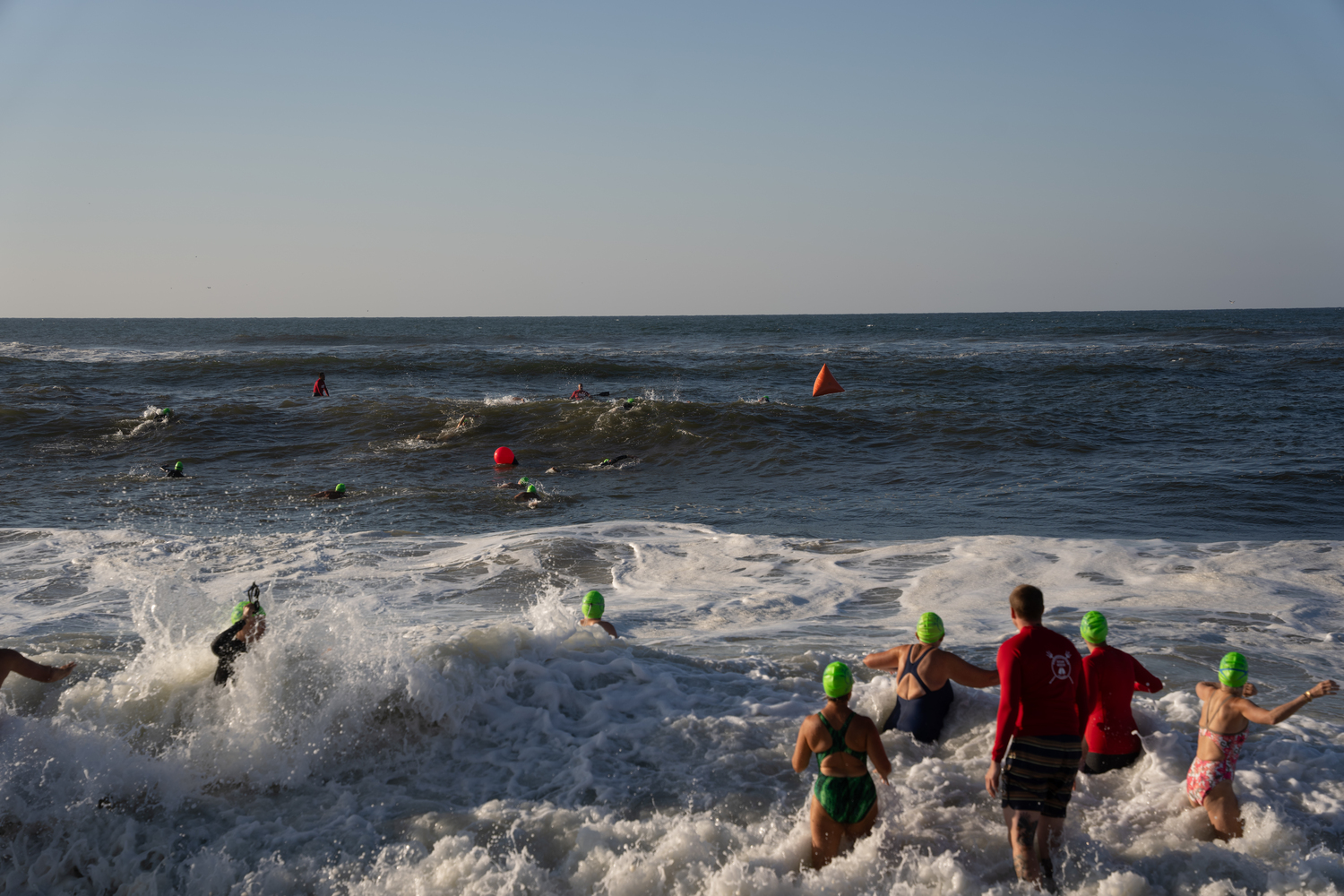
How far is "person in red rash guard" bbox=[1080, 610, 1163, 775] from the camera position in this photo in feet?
15.9

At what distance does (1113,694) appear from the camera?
4910mm

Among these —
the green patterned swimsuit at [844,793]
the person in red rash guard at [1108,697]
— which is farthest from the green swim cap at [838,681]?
the person in red rash guard at [1108,697]

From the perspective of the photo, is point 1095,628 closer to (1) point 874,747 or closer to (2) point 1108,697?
(2) point 1108,697

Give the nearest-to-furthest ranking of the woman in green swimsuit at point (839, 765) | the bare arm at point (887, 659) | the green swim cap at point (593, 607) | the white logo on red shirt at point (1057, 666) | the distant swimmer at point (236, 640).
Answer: the white logo on red shirt at point (1057, 666)
the woman in green swimsuit at point (839, 765)
the bare arm at point (887, 659)
the distant swimmer at point (236, 640)
the green swim cap at point (593, 607)

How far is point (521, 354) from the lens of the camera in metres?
47.8

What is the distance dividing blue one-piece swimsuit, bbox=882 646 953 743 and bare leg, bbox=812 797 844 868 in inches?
48.7

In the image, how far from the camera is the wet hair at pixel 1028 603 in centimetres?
428

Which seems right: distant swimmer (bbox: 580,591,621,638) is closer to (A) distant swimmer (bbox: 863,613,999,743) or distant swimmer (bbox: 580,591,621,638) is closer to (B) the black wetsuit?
(A) distant swimmer (bbox: 863,613,999,743)

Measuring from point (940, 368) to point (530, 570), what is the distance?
96.3 feet

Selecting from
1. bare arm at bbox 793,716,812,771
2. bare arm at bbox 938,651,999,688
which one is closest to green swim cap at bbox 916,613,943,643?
bare arm at bbox 938,651,999,688

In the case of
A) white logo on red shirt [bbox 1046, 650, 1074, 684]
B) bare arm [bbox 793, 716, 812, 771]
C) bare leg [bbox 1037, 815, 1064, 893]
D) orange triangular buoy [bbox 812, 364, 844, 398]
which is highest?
orange triangular buoy [bbox 812, 364, 844, 398]

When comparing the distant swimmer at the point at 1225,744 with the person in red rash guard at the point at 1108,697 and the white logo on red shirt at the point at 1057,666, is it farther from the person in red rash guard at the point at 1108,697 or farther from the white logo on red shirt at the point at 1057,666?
the white logo on red shirt at the point at 1057,666

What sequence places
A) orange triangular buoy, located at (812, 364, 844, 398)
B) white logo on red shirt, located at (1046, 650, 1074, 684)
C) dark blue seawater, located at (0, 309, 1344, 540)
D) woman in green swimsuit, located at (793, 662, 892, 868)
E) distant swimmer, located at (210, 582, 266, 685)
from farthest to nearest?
1. orange triangular buoy, located at (812, 364, 844, 398)
2. dark blue seawater, located at (0, 309, 1344, 540)
3. distant swimmer, located at (210, 582, 266, 685)
4. woman in green swimsuit, located at (793, 662, 892, 868)
5. white logo on red shirt, located at (1046, 650, 1074, 684)

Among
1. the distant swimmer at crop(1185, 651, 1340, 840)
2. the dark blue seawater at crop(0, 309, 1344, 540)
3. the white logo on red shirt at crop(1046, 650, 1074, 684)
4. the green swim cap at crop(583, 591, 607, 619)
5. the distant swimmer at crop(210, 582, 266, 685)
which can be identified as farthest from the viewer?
the dark blue seawater at crop(0, 309, 1344, 540)
